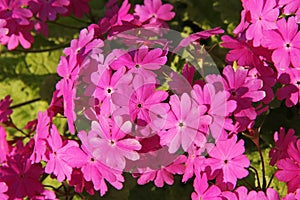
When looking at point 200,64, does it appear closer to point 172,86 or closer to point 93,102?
point 172,86

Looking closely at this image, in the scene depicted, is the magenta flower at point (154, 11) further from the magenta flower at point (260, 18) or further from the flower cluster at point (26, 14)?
the magenta flower at point (260, 18)

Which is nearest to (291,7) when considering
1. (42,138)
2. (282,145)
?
(282,145)

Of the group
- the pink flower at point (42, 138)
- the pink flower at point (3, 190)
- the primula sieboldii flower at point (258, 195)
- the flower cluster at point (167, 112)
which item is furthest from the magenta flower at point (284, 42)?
the pink flower at point (3, 190)

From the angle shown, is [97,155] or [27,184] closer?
[97,155]

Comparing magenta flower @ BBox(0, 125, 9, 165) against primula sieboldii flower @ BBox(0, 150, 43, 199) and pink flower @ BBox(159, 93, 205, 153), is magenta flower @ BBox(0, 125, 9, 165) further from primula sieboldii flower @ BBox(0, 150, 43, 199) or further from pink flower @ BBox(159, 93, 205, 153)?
pink flower @ BBox(159, 93, 205, 153)

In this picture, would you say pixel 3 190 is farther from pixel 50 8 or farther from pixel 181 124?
pixel 50 8

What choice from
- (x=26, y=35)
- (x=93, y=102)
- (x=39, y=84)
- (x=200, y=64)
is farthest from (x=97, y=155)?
(x=39, y=84)
